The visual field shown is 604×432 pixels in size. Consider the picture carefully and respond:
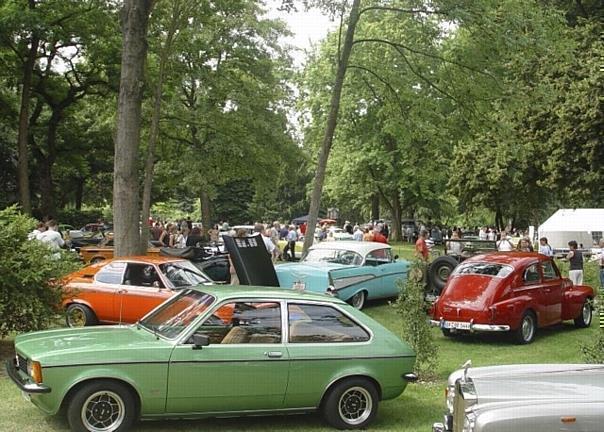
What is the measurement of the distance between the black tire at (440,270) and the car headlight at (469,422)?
12.6 metres

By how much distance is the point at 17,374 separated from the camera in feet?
22.8

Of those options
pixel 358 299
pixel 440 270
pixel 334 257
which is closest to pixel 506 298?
pixel 358 299

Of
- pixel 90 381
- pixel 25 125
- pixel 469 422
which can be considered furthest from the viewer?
pixel 25 125

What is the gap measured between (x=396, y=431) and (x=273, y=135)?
28.8 metres

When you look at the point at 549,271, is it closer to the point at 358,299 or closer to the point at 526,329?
the point at 526,329

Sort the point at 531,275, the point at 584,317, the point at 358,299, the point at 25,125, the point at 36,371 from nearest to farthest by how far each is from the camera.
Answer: the point at 36,371
the point at 531,275
the point at 584,317
the point at 358,299
the point at 25,125

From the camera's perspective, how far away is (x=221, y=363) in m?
7.02

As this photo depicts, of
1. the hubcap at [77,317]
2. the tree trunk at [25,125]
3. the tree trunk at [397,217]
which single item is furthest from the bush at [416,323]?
the tree trunk at [397,217]

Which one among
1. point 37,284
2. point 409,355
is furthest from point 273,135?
point 409,355

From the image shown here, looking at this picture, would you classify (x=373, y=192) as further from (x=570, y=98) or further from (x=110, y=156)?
(x=570, y=98)

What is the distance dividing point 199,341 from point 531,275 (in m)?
8.96

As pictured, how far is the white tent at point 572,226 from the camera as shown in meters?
43.6

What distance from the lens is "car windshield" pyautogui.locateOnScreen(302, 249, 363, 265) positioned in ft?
55.8

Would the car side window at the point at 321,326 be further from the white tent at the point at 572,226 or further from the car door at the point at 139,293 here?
the white tent at the point at 572,226
